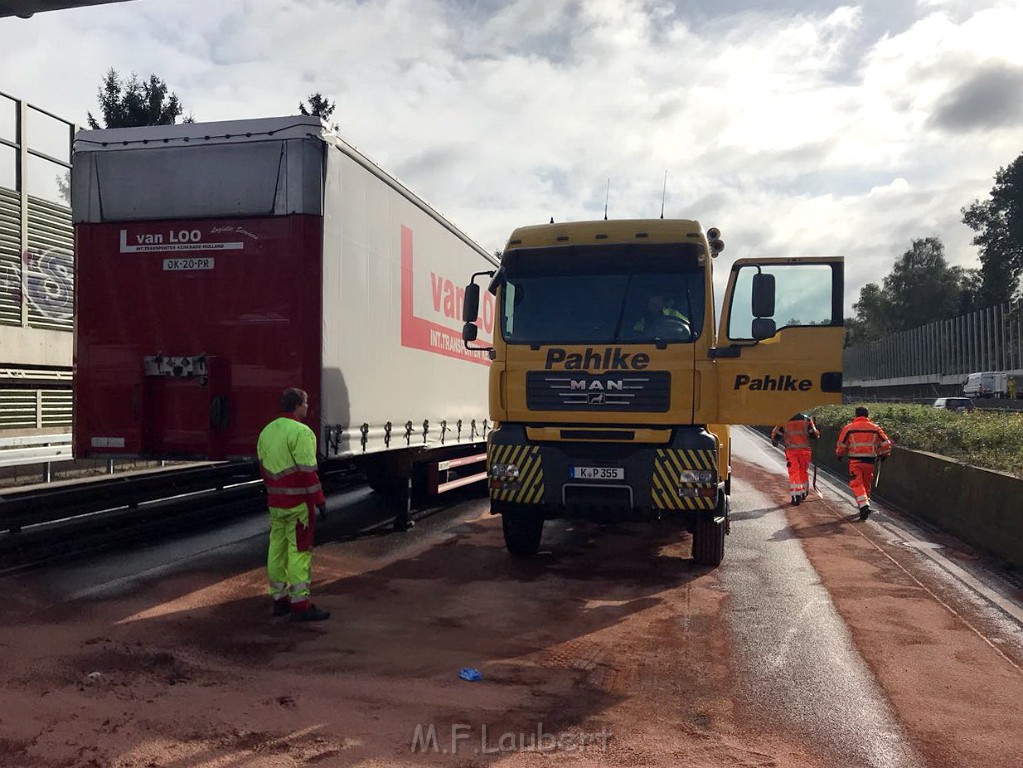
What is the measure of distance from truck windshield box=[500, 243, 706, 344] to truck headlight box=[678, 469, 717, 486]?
1.18 m

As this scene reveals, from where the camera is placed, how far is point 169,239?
25.3 feet

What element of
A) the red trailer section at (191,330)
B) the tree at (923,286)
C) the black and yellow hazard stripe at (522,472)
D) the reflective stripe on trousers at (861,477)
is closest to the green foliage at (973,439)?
the reflective stripe on trousers at (861,477)

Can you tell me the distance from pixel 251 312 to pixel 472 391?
5.31 meters

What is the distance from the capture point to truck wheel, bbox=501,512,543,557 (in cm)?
859

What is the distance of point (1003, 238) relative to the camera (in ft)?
281

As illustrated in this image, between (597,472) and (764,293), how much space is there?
2191 mm

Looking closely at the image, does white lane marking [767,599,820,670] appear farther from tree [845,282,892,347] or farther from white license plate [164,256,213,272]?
tree [845,282,892,347]

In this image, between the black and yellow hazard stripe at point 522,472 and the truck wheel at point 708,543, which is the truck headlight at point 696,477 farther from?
the black and yellow hazard stripe at point 522,472

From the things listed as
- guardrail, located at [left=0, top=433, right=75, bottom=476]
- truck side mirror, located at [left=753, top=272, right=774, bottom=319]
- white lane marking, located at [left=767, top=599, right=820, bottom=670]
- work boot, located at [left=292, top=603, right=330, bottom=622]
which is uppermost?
truck side mirror, located at [left=753, top=272, right=774, bottom=319]

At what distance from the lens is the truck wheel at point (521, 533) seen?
8.59 meters

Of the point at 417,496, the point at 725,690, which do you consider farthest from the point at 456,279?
the point at 725,690

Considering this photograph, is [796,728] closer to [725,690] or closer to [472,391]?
[725,690]

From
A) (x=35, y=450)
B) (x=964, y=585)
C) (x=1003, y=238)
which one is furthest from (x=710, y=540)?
(x=1003, y=238)

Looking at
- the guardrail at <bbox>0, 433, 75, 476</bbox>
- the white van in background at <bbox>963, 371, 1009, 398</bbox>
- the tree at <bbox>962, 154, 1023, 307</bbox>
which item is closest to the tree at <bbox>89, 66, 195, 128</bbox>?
the guardrail at <bbox>0, 433, 75, 476</bbox>
